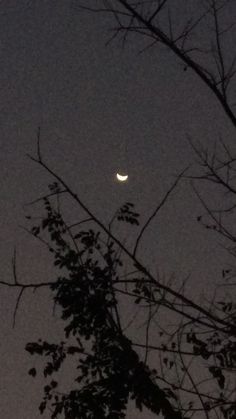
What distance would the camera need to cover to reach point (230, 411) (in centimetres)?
594

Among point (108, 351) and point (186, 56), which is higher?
point (186, 56)

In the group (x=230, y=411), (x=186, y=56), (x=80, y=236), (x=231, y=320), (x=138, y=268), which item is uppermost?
(x=80, y=236)

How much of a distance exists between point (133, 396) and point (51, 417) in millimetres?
1270

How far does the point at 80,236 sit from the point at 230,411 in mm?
3791

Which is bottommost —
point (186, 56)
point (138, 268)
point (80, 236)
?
point (138, 268)

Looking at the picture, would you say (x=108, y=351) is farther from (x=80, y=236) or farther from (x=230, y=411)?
(x=230, y=411)

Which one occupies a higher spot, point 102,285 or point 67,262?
point 67,262

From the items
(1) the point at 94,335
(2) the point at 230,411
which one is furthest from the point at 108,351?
(2) the point at 230,411

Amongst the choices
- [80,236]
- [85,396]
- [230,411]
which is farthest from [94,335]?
[230,411]

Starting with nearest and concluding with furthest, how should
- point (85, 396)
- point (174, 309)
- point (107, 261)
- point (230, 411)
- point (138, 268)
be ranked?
point (174, 309) < point (138, 268) < point (230, 411) < point (85, 396) < point (107, 261)

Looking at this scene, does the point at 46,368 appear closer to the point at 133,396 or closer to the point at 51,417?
the point at 51,417

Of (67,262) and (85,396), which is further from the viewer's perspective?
(67,262)

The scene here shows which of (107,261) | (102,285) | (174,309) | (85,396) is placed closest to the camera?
(174,309)

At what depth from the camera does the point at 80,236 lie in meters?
8.92
